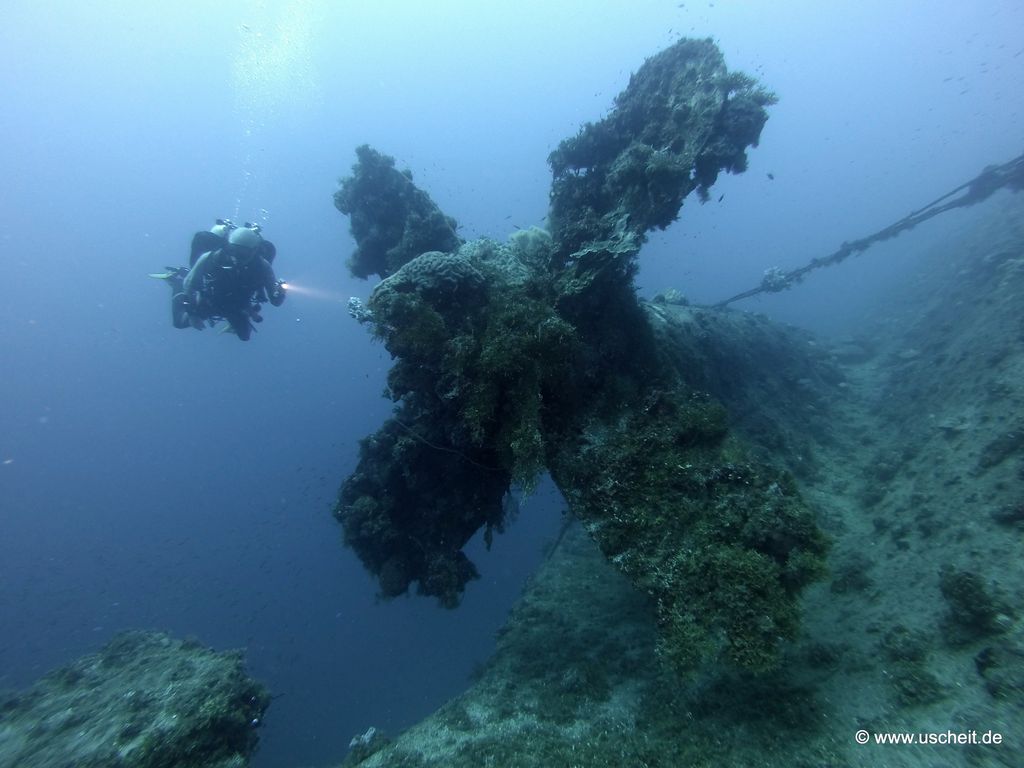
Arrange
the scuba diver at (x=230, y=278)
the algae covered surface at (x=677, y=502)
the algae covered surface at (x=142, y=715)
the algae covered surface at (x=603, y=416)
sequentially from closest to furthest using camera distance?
1. the algae covered surface at (x=677, y=502)
2. the algae covered surface at (x=603, y=416)
3. the algae covered surface at (x=142, y=715)
4. the scuba diver at (x=230, y=278)

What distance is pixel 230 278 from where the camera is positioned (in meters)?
15.5

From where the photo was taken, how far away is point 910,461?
11.9 meters

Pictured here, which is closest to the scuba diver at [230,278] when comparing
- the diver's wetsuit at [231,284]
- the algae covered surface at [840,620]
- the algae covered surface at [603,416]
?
the diver's wetsuit at [231,284]

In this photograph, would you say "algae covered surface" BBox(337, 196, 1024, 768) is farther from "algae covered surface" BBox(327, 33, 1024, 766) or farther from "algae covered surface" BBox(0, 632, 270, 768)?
"algae covered surface" BBox(0, 632, 270, 768)

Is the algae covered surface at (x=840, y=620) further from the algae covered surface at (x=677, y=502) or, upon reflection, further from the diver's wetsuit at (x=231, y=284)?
the diver's wetsuit at (x=231, y=284)

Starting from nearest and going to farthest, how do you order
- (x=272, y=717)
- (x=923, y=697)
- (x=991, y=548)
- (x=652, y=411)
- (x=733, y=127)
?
(x=923, y=697), (x=991, y=548), (x=652, y=411), (x=733, y=127), (x=272, y=717)

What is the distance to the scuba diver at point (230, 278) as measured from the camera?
15.1 meters

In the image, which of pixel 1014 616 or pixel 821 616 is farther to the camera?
pixel 821 616

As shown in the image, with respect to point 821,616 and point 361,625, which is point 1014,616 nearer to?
point 821,616

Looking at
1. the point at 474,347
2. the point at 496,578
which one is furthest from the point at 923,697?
the point at 496,578

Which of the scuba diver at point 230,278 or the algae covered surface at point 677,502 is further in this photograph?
the scuba diver at point 230,278

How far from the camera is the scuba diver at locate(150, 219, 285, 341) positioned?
49.5 feet

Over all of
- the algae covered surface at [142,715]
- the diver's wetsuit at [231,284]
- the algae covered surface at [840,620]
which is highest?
the diver's wetsuit at [231,284]

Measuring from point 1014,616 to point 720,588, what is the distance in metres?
4.21
